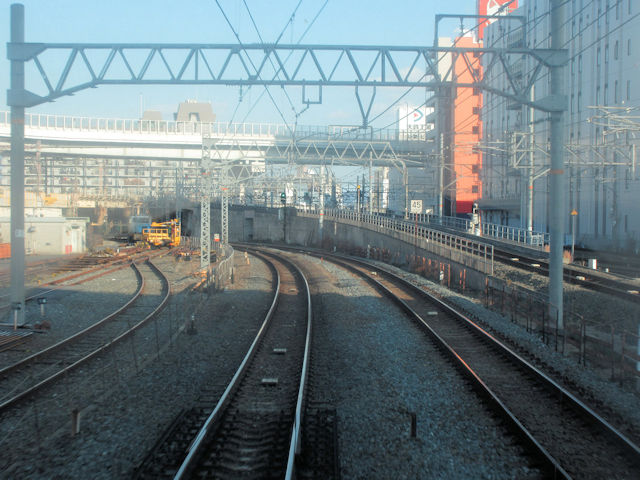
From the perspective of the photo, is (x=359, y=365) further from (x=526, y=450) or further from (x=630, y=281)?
(x=630, y=281)

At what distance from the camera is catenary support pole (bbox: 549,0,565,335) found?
10923 mm

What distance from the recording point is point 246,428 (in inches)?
239

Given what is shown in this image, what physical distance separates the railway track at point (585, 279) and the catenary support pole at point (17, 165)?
1423 cm

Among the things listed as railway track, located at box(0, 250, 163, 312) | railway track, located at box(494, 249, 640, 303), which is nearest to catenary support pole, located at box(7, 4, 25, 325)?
railway track, located at box(0, 250, 163, 312)

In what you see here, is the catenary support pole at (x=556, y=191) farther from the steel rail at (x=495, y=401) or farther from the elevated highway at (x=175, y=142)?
the elevated highway at (x=175, y=142)

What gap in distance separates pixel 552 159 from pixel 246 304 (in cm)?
877

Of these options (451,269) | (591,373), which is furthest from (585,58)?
(591,373)

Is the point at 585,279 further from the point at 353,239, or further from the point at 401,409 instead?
the point at 353,239

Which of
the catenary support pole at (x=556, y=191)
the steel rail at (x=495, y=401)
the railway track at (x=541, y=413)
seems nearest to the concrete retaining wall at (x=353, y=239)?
the catenary support pole at (x=556, y=191)

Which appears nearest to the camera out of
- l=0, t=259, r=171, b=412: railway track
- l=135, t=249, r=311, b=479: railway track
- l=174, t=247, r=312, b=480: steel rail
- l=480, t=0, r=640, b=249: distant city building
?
l=174, t=247, r=312, b=480: steel rail

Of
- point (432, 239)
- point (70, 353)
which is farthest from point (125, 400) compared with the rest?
point (432, 239)

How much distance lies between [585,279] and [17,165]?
1624 cm

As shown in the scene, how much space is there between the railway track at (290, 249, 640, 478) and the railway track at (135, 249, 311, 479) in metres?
2.40

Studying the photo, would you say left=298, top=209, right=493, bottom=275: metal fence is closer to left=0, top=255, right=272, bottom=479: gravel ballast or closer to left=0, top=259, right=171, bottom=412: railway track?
left=0, top=255, right=272, bottom=479: gravel ballast
